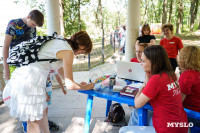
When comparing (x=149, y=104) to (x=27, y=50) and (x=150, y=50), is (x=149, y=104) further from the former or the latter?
(x=27, y=50)

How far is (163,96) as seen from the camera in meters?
1.41

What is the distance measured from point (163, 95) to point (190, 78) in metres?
0.47

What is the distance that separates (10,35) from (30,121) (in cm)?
131

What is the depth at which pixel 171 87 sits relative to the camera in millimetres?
1407

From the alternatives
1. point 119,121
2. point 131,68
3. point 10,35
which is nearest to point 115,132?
point 119,121

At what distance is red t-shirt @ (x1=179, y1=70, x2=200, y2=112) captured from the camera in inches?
64.7

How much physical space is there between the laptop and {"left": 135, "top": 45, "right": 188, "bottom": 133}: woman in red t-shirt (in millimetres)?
619

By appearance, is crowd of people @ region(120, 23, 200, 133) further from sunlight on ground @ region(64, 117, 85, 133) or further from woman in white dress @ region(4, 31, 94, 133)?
sunlight on ground @ region(64, 117, 85, 133)

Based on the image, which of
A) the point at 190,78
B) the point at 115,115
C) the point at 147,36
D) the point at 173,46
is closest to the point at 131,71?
the point at 190,78

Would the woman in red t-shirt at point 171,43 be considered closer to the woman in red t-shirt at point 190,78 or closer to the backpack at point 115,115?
the backpack at point 115,115

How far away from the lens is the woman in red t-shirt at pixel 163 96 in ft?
4.59

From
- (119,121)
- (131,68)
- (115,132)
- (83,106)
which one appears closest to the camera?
(131,68)

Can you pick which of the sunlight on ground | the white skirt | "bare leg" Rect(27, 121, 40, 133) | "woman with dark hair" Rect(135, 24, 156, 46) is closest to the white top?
the white skirt

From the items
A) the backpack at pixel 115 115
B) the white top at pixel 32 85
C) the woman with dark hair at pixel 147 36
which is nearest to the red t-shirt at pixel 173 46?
the woman with dark hair at pixel 147 36
